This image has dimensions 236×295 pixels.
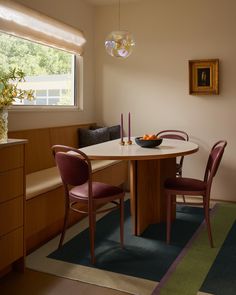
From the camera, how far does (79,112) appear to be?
4.46m

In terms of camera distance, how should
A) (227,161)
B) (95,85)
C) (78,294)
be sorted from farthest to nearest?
(95,85)
(227,161)
(78,294)

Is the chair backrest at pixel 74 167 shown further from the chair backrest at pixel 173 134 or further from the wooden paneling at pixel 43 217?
the chair backrest at pixel 173 134

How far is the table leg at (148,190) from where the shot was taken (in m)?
3.02

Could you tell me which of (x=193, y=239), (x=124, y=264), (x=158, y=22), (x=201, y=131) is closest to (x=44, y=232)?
(x=124, y=264)

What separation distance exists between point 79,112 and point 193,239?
2.27 meters

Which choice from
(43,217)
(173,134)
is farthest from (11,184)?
(173,134)

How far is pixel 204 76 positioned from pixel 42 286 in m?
3.03

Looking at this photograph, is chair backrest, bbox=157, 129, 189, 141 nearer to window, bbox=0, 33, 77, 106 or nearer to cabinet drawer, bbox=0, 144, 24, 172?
window, bbox=0, 33, 77, 106

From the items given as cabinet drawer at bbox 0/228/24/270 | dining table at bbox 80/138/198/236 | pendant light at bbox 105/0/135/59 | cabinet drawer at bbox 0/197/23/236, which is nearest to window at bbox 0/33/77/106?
pendant light at bbox 105/0/135/59

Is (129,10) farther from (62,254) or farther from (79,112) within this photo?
(62,254)

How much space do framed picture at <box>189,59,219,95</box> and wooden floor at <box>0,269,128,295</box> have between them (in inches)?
110

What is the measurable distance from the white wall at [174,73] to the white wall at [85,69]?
138mm

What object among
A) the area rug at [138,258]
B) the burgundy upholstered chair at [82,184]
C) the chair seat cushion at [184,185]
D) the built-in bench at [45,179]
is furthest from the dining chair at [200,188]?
the built-in bench at [45,179]

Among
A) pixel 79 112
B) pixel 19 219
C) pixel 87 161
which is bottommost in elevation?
pixel 19 219
